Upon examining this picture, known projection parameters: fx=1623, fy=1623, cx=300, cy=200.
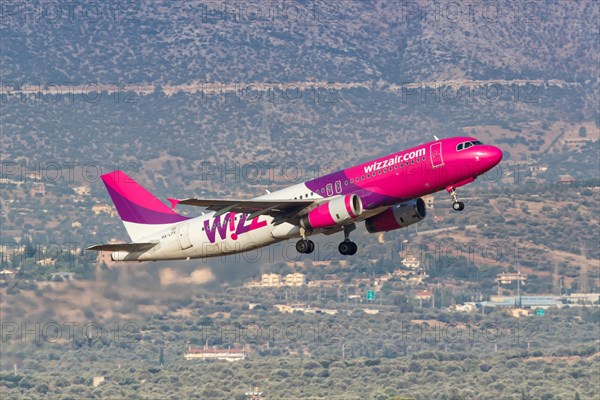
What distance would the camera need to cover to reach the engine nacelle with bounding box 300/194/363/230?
8381cm

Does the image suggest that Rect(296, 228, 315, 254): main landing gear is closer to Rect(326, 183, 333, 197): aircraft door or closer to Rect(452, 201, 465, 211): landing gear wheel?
Rect(326, 183, 333, 197): aircraft door

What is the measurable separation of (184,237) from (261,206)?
8582 mm

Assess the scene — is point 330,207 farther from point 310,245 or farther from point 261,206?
point 261,206

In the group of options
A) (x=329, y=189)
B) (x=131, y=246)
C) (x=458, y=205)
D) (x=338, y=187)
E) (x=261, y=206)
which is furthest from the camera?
(x=131, y=246)

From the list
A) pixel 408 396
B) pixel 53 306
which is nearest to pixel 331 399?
pixel 408 396

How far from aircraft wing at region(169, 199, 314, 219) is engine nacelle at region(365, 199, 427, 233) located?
4721 mm

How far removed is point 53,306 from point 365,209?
218 feet

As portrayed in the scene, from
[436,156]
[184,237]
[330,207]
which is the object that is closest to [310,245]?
[330,207]

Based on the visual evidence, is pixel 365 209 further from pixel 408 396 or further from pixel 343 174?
pixel 408 396

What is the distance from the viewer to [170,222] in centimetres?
9500

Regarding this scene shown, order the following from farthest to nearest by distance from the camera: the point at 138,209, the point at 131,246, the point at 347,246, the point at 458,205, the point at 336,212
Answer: the point at 138,209, the point at 131,246, the point at 347,246, the point at 336,212, the point at 458,205

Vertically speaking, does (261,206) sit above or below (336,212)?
above

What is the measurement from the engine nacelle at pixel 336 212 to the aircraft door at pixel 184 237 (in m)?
9.47

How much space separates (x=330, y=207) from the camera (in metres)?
84.4
